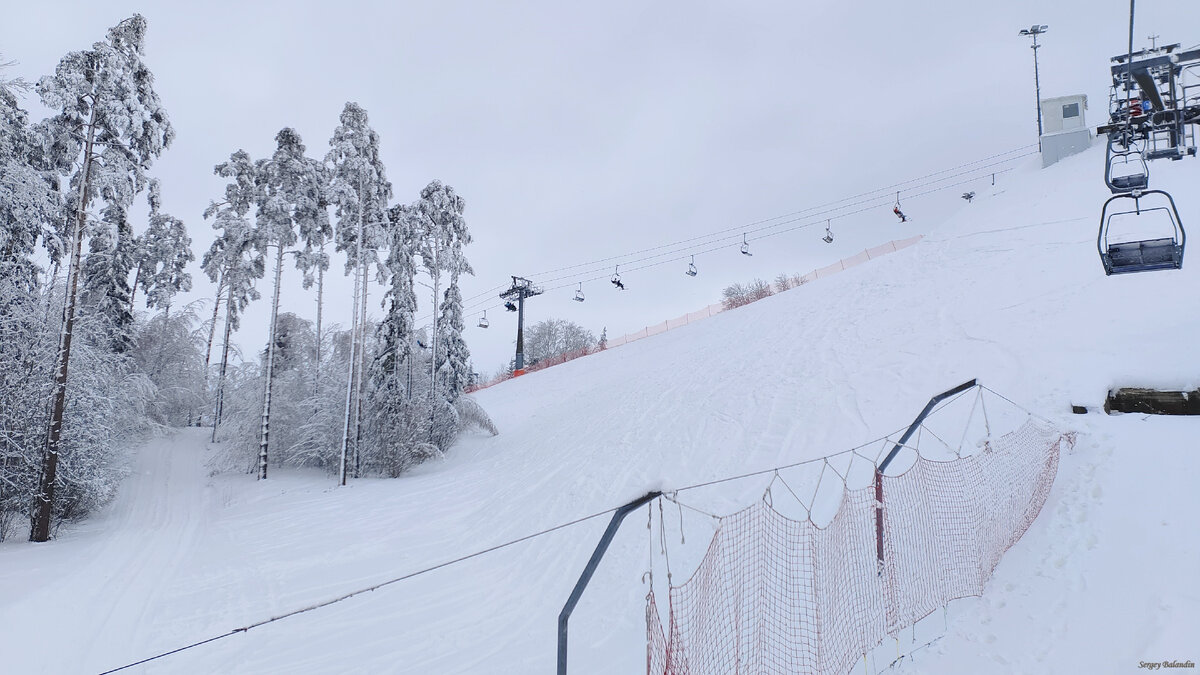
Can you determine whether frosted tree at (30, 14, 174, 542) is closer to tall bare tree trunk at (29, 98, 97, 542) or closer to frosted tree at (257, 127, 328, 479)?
tall bare tree trunk at (29, 98, 97, 542)

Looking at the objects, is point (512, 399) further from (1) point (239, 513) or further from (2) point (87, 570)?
(2) point (87, 570)

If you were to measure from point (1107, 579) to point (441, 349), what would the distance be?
1923 centimetres

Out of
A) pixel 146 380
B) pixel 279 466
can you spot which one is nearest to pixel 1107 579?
pixel 279 466

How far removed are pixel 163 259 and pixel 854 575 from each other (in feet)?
122

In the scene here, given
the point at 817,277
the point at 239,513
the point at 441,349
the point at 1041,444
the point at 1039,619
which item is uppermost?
the point at 817,277

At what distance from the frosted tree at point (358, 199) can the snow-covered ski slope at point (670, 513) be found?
172 inches

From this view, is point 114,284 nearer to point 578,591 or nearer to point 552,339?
point 578,591

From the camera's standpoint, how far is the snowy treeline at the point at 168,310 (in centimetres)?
1259

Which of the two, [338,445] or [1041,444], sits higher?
[1041,444]

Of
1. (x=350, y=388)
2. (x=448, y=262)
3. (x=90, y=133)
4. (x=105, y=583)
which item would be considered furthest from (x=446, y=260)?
(x=105, y=583)

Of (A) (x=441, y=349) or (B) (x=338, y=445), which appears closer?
(B) (x=338, y=445)

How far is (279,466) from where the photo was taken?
2078cm

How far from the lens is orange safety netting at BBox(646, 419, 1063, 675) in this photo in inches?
210

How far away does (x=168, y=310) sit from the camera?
32188mm
